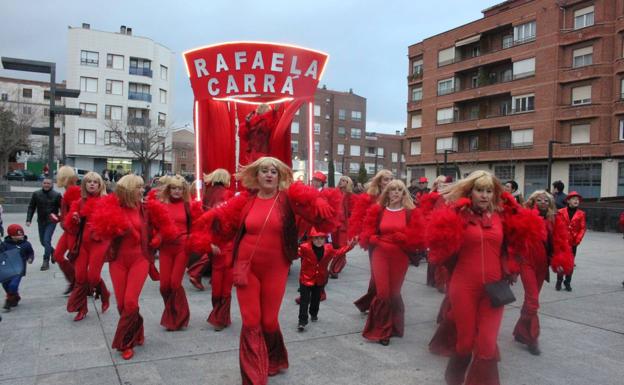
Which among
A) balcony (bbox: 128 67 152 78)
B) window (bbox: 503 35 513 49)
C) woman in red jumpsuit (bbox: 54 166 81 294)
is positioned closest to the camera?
woman in red jumpsuit (bbox: 54 166 81 294)

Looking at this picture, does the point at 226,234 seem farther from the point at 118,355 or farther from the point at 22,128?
the point at 22,128

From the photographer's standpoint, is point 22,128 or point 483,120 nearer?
point 22,128

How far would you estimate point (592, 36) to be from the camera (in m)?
32.6

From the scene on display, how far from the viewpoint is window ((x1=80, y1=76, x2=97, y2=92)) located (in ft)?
170

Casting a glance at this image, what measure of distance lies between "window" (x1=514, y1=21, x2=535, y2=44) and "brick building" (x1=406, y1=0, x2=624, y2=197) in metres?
0.08

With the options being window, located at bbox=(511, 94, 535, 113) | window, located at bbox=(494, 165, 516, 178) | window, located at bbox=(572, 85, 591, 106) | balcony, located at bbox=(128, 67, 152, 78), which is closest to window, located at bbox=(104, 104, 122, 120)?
balcony, located at bbox=(128, 67, 152, 78)

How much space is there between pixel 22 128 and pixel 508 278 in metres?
34.2

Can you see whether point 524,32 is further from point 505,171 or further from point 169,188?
point 169,188

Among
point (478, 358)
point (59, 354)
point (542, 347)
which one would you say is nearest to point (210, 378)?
point (59, 354)

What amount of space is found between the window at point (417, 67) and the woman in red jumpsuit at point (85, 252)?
44.8m

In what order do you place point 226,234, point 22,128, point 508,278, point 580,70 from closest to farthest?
point 508,278 < point 226,234 < point 22,128 < point 580,70

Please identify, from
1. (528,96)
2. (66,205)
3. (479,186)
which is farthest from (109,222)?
(528,96)

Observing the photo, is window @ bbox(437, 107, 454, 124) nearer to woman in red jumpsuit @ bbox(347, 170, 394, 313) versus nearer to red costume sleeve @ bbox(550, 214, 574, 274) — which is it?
woman in red jumpsuit @ bbox(347, 170, 394, 313)

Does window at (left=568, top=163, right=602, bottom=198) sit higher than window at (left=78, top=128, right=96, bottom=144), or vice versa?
window at (left=78, top=128, right=96, bottom=144)
